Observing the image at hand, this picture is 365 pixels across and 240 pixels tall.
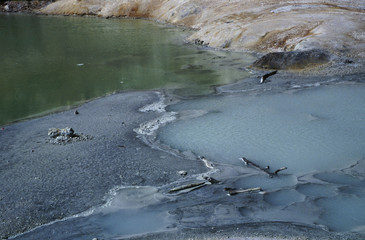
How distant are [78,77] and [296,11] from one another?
11731mm

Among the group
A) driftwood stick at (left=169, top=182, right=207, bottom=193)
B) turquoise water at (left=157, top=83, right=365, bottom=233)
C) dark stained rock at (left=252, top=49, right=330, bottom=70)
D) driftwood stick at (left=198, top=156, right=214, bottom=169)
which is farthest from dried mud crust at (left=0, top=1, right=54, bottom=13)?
driftwood stick at (left=169, top=182, right=207, bottom=193)

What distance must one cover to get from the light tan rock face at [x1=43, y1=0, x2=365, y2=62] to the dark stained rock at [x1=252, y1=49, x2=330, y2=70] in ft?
3.63

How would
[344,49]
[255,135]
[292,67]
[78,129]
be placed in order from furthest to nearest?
[344,49] < [292,67] < [78,129] < [255,135]

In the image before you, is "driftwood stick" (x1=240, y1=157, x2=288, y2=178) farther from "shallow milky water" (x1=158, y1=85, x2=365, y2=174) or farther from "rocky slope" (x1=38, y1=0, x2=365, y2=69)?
"rocky slope" (x1=38, y1=0, x2=365, y2=69)

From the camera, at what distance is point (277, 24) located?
59.5ft

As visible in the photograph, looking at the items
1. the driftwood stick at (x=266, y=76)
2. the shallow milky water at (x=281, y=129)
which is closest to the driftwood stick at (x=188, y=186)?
the shallow milky water at (x=281, y=129)

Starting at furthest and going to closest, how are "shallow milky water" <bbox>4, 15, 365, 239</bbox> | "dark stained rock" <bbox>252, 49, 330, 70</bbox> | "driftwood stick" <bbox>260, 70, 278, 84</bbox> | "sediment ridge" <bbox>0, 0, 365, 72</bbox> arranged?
1. "sediment ridge" <bbox>0, 0, 365, 72</bbox>
2. "dark stained rock" <bbox>252, 49, 330, 70</bbox>
3. "driftwood stick" <bbox>260, 70, 278, 84</bbox>
4. "shallow milky water" <bbox>4, 15, 365, 239</bbox>

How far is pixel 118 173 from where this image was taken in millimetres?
7184

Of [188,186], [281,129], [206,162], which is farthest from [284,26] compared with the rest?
[188,186]

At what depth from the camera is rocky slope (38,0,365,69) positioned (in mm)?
15172

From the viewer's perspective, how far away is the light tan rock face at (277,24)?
1578 centimetres

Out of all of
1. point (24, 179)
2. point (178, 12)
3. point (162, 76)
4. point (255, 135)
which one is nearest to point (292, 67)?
point (162, 76)

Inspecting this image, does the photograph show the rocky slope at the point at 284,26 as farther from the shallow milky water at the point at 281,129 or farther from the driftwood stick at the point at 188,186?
the driftwood stick at the point at 188,186

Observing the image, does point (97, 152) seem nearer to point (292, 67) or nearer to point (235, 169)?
point (235, 169)
